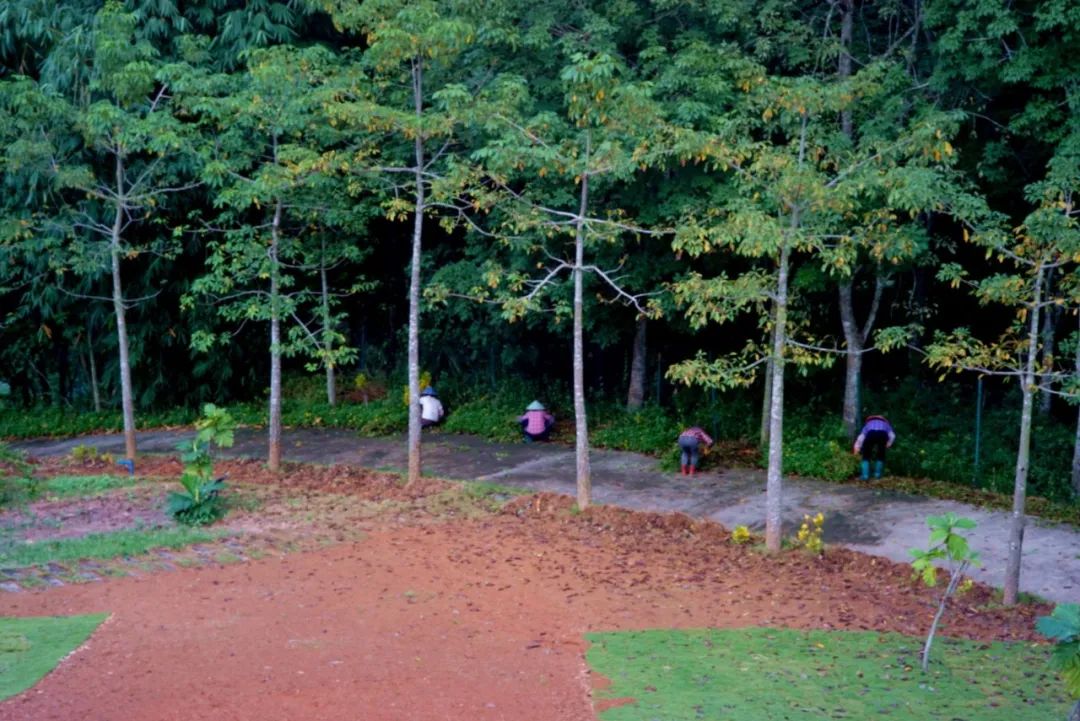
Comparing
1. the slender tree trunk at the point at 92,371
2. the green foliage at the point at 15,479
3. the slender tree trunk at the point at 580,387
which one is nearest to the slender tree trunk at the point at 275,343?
the green foliage at the point at 15,479

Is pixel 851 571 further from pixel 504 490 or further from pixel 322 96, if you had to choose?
pixel 322 96

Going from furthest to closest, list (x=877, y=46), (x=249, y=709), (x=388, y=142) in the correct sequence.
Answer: (x=388, y=142), (x=877, y=46), (x=249, y=709)

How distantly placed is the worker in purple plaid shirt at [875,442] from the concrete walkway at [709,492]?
0.57 meters

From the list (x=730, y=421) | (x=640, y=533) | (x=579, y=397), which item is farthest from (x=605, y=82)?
(x=730, y=421)

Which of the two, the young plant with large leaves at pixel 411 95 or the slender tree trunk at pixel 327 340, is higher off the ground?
the young plant with large leaves at pixel 411 95

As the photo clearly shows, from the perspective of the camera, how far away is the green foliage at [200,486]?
12.7 meters

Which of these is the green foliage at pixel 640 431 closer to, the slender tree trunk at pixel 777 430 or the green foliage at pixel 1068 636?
the slender tree trunk at pixel 777 430

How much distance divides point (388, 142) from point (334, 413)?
541 centimetres

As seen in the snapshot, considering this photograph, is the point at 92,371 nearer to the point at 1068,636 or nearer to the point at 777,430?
the point at 777,430

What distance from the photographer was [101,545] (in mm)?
11633

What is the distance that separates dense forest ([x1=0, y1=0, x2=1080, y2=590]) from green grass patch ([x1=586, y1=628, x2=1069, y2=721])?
82.8 inches

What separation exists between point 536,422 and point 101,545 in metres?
7.22

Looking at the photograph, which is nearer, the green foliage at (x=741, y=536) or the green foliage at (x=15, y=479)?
the green foliage at (x=741, y=536)

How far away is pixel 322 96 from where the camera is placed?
1350 cm
